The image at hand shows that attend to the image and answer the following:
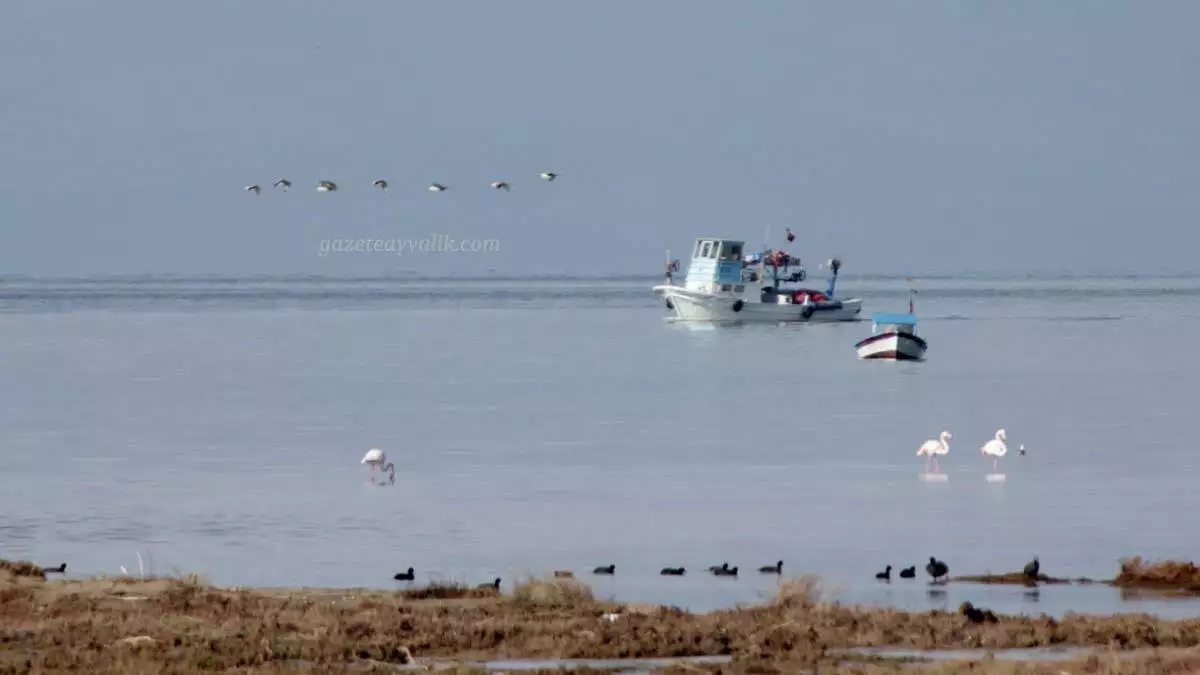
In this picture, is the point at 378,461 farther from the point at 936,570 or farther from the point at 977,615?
the point at 977,615

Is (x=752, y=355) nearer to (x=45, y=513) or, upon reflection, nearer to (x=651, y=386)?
(x=651, y=386)

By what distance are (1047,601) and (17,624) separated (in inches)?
416

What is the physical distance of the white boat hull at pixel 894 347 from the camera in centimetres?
8812

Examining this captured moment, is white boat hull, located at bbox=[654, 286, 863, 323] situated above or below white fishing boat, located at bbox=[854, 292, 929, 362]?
above

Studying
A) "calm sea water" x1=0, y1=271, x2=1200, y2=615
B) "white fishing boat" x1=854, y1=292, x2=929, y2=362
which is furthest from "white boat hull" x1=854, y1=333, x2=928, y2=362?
"calm sea water" x1=0, y1=271, x2=1200, y2=615

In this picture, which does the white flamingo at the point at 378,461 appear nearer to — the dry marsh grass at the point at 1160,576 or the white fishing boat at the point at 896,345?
the dry marsh grass at the point at 1160,576

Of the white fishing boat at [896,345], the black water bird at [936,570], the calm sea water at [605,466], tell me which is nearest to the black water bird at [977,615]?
the calm sea water at [605,466]

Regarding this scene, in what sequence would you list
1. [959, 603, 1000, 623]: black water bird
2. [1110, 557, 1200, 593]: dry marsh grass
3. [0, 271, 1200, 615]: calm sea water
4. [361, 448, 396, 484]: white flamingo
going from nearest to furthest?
[959, 603, 1000, 623]: black water bird → [1110, 557, 1200, 593]: dry marsh grass → [0, 271, 1200, 615]: calm sea water → [361, 448, 396, 484]: white flamingo

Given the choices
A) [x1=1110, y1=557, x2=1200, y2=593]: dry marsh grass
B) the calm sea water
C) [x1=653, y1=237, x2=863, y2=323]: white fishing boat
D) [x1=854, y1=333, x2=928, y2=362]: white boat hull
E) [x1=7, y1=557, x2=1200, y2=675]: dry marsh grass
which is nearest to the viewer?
[x1=7, y1=557, x2=1200, y2=675]: dry marsh grass

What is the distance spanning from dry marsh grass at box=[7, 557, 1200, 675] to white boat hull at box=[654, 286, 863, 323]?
9806 cm

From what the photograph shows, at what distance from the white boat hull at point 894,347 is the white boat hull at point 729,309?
97.4 ft

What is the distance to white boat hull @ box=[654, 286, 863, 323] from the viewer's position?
392ft

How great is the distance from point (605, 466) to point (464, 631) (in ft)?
75.2

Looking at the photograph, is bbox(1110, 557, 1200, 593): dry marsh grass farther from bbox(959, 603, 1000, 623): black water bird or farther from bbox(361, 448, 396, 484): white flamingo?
bbox(361, 448, 396, 484): white flamingo
